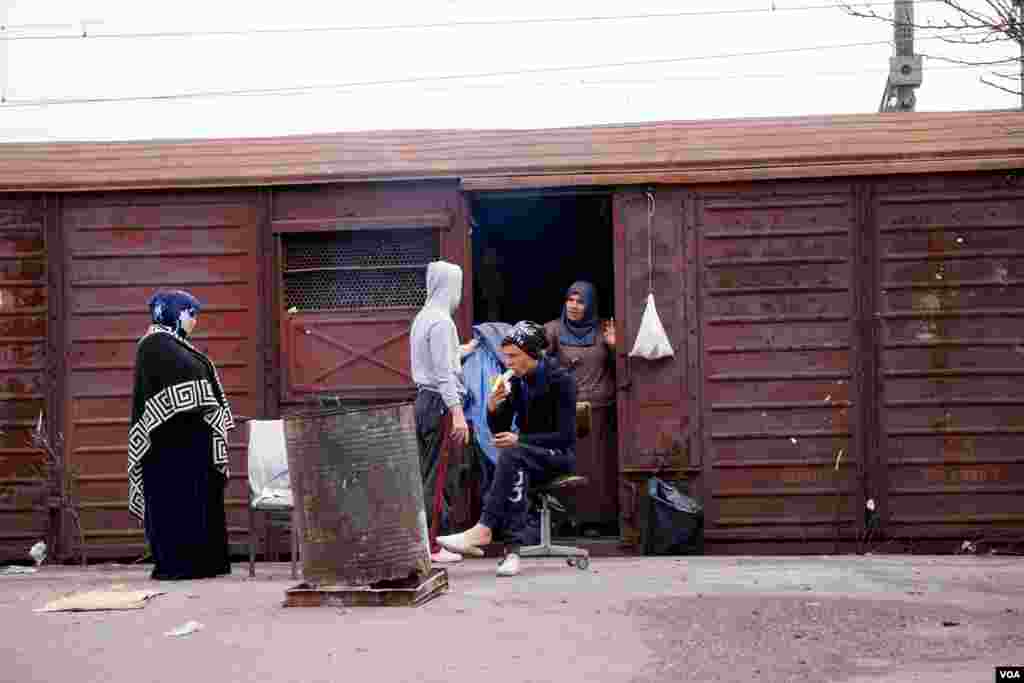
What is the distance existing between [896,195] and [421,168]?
127 inches

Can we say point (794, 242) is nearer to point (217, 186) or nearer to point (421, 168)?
point (421, 168)

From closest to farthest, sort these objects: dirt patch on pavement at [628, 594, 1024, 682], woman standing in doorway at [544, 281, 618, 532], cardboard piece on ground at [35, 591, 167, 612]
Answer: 1. dirt patch on pavement at [628, 594, 1024, 682]
2. cardboard piece on ground at [35, 591, 167, 612]
3. woman standing in doorway at [544, 281, 618, 532]

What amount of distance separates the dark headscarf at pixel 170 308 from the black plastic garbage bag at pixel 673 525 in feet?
10.8

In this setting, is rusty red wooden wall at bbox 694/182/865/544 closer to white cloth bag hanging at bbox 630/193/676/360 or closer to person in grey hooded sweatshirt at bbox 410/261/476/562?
white cloth bag hanging at bbox 630/193/676/360

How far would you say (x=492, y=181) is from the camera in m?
10.5

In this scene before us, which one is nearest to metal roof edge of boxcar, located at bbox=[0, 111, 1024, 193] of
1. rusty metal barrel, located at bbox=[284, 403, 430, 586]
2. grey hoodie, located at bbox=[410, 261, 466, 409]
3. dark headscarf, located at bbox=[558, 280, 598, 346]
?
dark headscarf, located at bbox=[558, 280, 598, 346]

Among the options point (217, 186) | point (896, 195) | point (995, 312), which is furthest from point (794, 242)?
point (217, 186)

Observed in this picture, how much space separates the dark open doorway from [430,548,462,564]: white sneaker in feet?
10.7

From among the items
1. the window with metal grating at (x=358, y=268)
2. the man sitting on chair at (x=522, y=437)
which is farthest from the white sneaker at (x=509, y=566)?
the window with metal grating at (x=358, y=268)

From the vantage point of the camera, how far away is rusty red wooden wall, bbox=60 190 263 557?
1071 cm

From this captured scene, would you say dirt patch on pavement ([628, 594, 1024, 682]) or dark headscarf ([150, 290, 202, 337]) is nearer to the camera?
dirt patch on pavement ([628, 594, 1024, 682])

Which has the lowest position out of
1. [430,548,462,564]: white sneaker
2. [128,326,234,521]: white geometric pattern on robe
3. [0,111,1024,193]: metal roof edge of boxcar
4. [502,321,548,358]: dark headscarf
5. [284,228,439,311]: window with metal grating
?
[430,548,462,564]: white sneaker

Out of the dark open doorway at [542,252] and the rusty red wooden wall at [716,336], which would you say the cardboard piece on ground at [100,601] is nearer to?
the rusty red wooden wall at [716,336]

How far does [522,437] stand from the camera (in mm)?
8758
